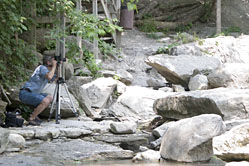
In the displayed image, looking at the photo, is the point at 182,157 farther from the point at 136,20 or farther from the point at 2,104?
the point at 136,20

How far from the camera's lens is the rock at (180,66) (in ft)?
33.0

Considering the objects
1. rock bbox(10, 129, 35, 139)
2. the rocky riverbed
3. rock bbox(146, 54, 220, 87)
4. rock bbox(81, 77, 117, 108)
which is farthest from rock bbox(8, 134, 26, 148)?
rock bbox(146, 54, 220, 87)

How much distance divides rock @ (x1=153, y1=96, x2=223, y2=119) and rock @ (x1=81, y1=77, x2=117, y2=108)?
7.00 feet

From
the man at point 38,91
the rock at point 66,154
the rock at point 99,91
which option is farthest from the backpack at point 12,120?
the rock at point 99,91

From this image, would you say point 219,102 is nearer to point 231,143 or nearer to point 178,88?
point 231,143

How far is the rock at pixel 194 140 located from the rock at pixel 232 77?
4.40 metres

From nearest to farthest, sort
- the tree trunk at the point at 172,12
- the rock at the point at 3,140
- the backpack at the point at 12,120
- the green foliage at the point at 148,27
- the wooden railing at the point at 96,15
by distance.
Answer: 1. the rock at the point at 3,140
2. the backpack at the point at 12,120
3. the wooden railing at the point at 96,15
4. the green foliage at the point at 148,27
5. the tree trunk at the point at 172,12

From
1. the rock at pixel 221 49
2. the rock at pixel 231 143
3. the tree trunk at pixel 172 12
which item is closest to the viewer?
the rock at pixel 231 143

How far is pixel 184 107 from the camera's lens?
6.39 meters

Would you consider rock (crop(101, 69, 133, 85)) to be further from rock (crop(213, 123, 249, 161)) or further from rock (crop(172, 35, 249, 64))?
rock (crop(213, 123, 249, 161))

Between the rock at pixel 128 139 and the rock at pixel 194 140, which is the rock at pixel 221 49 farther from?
the rock at pixel 194 140

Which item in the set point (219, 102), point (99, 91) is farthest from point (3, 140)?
point (99, 91)

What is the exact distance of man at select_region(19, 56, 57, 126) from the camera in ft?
21.6

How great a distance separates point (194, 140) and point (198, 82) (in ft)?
17.2
